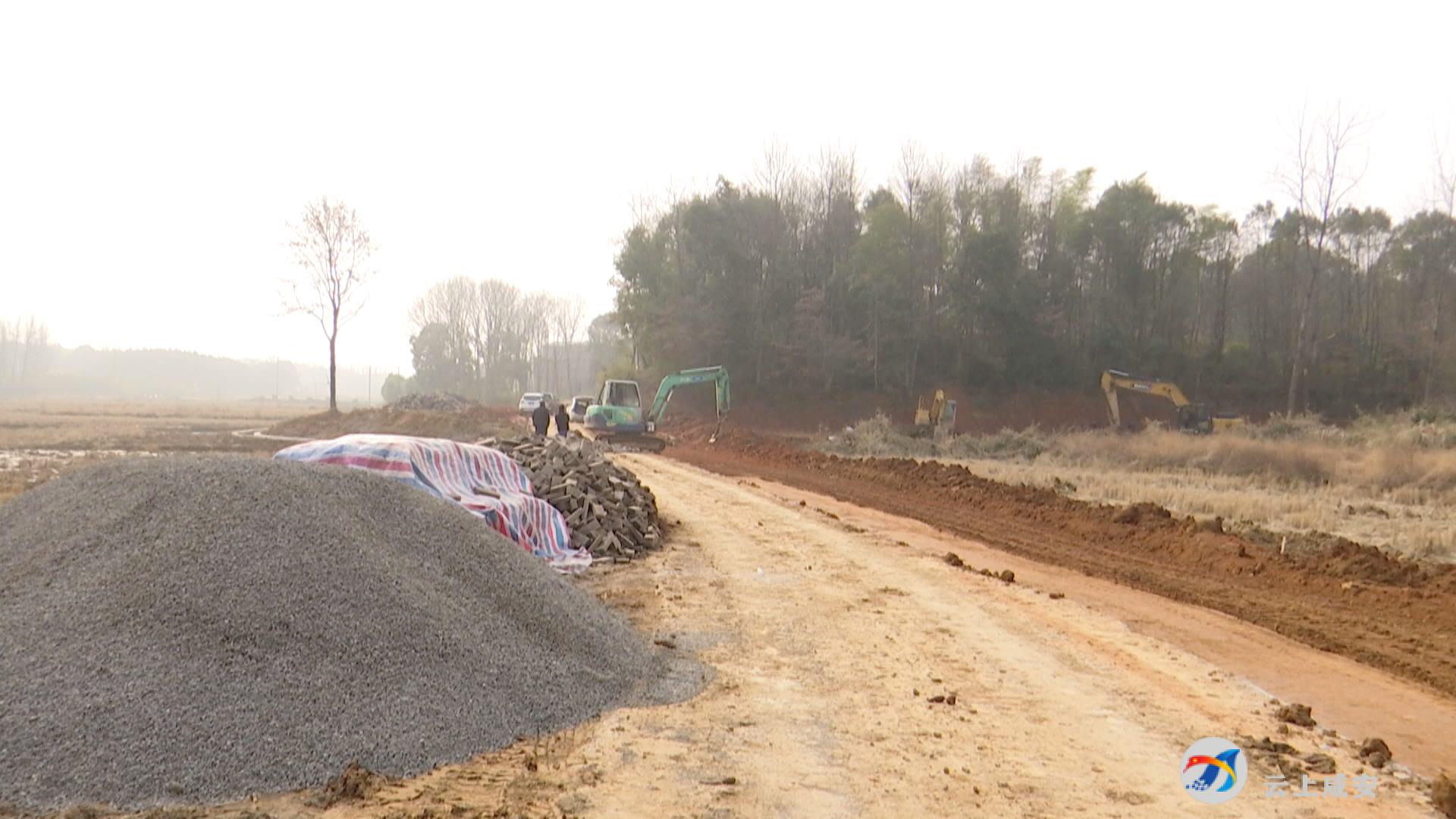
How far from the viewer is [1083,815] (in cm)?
404

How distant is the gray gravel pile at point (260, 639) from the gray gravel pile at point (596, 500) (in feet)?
11.3

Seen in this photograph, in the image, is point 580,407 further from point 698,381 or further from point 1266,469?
point 1266,469

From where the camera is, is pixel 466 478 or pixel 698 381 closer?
pixel 466 478

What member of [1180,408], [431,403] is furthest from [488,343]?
[1180,408]

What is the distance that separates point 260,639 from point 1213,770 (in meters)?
5.18

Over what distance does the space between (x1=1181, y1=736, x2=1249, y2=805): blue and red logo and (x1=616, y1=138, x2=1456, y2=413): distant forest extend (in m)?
38.2

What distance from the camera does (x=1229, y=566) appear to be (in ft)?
34.6

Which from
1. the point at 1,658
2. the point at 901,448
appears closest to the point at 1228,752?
the point at 1,658

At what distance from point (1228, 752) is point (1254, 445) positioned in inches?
A: 769

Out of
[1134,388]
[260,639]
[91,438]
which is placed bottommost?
[91,438]

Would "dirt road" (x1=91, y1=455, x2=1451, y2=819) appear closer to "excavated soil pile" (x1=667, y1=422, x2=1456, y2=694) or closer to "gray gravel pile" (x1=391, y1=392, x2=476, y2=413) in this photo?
"excavated soil pile" (x1=667, y1=422, x2=1456, y2=694)

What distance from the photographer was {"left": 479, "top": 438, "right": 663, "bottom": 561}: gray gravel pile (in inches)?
419

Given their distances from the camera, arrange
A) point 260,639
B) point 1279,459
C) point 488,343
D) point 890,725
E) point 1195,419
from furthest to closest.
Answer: point 488,343
point 1195,419
point 1279,459
point 890,725
point 260,639

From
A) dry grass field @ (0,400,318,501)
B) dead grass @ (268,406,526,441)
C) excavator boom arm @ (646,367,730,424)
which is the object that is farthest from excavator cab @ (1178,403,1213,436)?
dry grass field @ (0,400,318,501)
